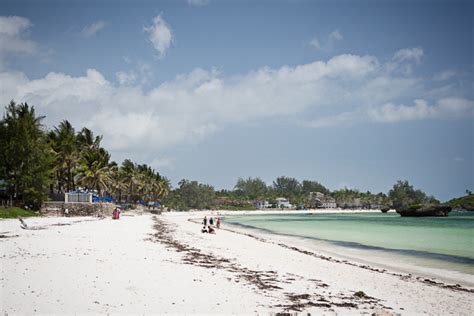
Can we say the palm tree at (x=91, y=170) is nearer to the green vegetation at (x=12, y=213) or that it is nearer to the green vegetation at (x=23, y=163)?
the green vegetation at (x=23, y=163)

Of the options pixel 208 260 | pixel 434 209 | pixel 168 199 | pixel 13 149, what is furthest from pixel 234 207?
pixel 208 260

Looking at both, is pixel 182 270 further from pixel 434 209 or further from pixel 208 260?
pixel 434 209

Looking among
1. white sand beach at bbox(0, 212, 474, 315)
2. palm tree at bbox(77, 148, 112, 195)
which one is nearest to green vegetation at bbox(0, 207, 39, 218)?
palm tree at bbox(77, 148, 112, 195)

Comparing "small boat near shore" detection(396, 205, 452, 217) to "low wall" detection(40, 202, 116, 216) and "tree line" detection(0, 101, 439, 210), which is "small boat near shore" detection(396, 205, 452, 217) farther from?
"low wall" detection(40, 202, 116, 216)

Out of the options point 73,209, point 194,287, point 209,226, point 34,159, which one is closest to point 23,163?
point 34,159

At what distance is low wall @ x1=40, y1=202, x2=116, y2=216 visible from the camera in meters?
47.2

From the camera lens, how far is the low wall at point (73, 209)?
47.2 meters

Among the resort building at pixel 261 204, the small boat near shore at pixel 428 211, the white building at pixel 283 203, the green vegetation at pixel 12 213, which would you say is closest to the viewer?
the green vegetation at pixel 12 213

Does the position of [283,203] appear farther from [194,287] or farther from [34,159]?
[194,287]

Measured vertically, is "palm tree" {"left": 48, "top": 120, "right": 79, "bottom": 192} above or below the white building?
above

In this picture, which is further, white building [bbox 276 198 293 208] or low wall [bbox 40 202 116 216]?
white building [bbox 276 198 293 208]

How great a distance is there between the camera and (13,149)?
142ft

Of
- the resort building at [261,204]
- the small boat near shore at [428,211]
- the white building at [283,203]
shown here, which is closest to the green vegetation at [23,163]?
the small boat near shore at [428,211]

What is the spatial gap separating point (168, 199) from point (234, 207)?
3532 cm
